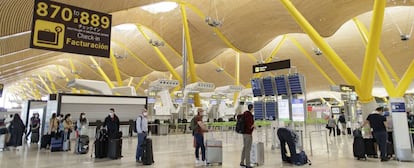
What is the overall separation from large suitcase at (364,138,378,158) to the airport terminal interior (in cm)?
3

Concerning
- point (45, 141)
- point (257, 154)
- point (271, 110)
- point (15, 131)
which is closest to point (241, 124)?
point (257, 154)

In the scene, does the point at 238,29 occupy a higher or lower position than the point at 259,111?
higher

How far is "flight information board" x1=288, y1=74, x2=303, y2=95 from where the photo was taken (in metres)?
8.98

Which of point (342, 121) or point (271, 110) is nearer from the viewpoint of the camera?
point (271, 110)

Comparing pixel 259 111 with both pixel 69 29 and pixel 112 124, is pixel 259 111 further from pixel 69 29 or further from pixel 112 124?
pixel 69 29

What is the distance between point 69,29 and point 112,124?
3431 mm

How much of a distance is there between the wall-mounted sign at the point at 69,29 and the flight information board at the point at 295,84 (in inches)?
227

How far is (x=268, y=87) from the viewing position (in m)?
9.88

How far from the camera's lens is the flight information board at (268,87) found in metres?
9.75

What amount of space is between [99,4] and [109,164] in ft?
32.8

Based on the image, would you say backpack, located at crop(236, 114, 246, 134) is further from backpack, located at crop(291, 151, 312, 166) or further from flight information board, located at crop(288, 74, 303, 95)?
flight information board, located at crop(288, 74, 303, 95)

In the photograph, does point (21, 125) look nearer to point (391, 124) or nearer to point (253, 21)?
point (391, 124)

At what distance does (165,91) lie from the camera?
24750 millimetres

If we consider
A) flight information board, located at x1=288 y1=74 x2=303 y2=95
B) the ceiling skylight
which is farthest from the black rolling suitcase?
Answer: the ceiling skylight
